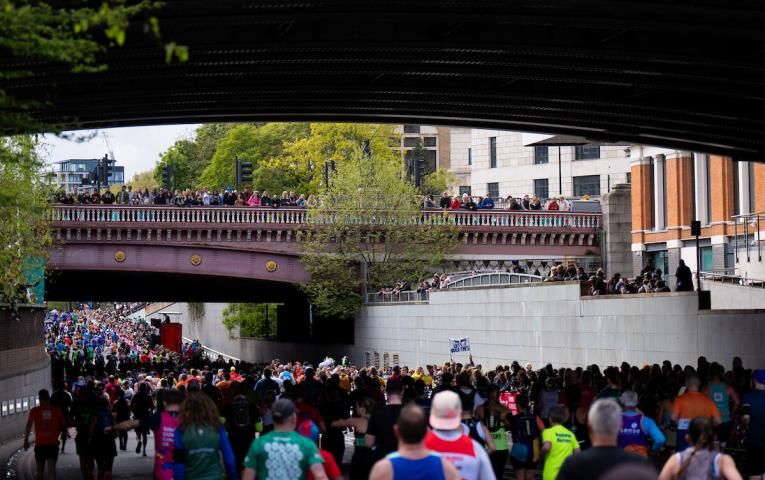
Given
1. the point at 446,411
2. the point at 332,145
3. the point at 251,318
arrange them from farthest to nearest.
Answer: the point at 251,318 < the point at 332,145 < the point at 446,411

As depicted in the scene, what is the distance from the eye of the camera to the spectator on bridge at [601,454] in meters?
8.73

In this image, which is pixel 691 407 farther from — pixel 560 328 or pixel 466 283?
pixel 466 283

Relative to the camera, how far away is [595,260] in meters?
72.6

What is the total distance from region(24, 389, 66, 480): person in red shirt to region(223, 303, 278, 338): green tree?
74233 millimetres

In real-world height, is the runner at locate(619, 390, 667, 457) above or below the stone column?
below

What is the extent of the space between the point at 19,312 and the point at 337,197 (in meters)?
27.8

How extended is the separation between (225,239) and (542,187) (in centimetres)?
4401

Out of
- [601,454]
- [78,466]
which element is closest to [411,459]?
[601,454]

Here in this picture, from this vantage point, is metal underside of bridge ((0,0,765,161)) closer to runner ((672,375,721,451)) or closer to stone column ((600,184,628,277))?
runner ((672,375,721,451))

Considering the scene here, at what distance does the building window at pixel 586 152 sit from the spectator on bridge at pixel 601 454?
9591 centimetres

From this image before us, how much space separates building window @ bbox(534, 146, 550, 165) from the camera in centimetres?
10706

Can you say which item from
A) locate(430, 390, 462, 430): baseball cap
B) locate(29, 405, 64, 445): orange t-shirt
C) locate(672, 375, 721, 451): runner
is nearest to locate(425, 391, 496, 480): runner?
locate(430, 390, 462, 430): baseball cap

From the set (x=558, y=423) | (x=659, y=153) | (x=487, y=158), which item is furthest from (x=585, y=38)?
(x=487, y=158)

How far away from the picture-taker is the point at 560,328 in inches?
1928
